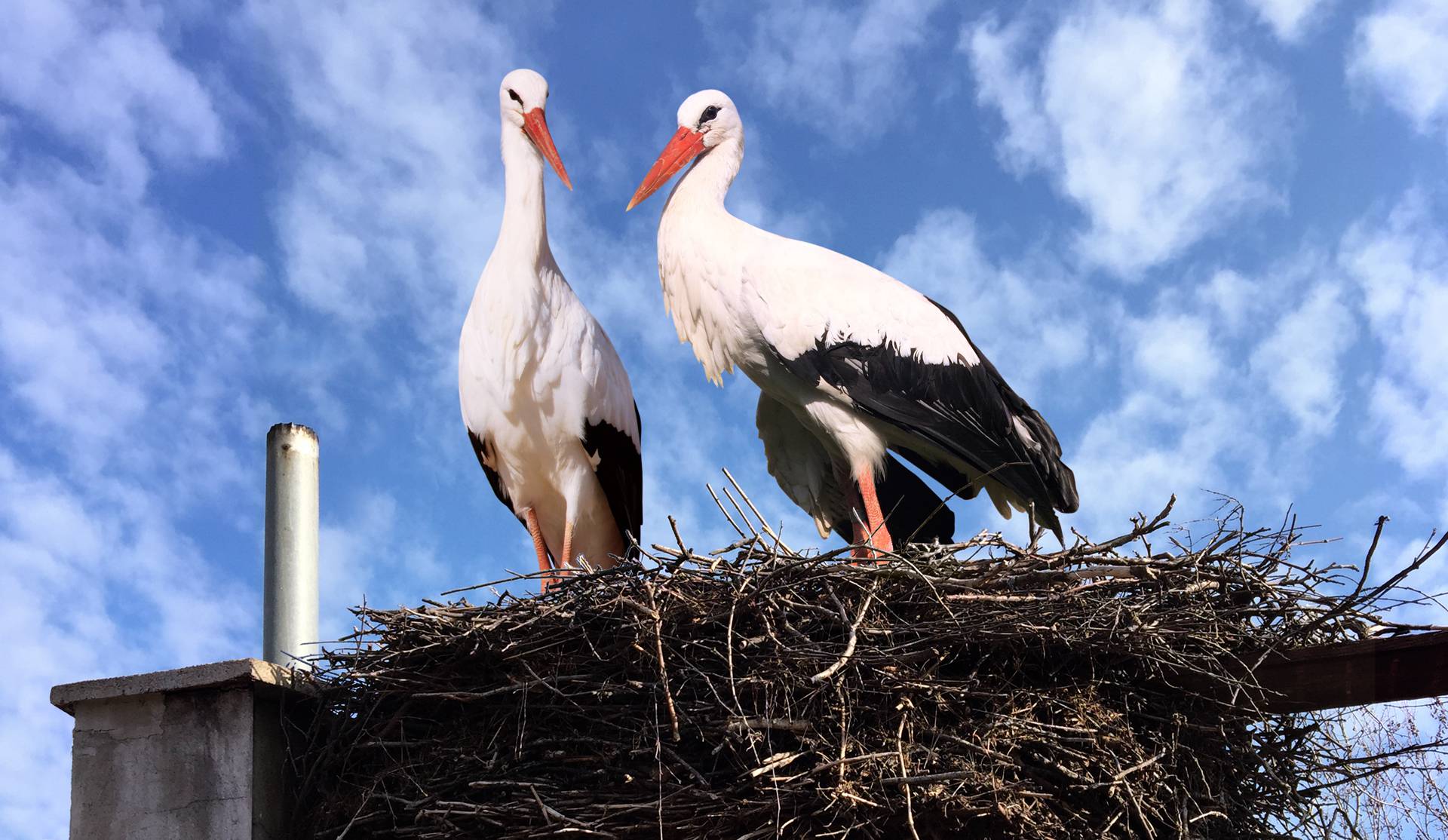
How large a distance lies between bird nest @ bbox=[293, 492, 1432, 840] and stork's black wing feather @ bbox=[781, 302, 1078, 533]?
0.97 m

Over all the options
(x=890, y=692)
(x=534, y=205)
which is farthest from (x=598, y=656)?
(x=534, y=205)

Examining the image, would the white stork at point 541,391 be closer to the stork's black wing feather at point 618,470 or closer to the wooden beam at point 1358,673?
the stork's black wing feather at point 618,470

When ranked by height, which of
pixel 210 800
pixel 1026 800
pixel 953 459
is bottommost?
pixel 1026 800

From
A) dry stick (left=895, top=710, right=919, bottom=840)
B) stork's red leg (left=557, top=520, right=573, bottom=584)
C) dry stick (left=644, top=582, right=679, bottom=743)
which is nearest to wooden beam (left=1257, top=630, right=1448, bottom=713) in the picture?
dry stick (left=895, top=710, right=919, bottom=840)

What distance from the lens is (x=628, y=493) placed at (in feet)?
17.6

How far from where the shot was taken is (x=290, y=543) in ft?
18.0

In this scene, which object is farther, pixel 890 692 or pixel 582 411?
pixel 582 411

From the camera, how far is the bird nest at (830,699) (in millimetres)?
3643

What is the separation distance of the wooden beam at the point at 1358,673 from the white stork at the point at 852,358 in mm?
1114

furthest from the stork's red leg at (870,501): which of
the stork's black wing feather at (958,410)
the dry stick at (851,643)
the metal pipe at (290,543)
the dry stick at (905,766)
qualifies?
the metal pipe at (290,543)

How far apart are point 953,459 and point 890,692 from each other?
1528mm

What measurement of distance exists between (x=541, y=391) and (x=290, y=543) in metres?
1.20

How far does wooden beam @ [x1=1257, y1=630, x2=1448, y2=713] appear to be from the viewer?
387 centimetres

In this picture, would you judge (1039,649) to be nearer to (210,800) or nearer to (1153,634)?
(1153,634)
